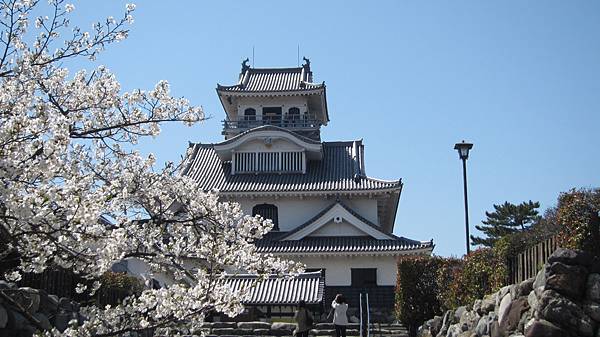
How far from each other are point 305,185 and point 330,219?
2.91 metres

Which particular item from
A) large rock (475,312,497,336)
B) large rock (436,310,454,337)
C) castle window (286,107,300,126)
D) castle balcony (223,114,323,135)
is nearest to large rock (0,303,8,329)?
large rock (475,312,497,336)

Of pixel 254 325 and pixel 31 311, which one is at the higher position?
pixel 31 311

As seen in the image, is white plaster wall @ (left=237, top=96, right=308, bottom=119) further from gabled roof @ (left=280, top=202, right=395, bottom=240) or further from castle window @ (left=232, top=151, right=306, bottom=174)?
gabled roof @ (left=280, top=202, right=395, bottom=240)

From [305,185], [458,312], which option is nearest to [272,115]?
[305,185]

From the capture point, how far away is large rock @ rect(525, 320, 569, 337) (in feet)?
31.1

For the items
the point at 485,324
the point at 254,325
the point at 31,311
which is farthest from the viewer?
the point at 254,325

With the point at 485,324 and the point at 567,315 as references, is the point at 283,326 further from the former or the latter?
the point at 567,315

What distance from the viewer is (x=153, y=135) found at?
766 cm

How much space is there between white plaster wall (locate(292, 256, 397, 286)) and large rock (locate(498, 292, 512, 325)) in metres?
20.7

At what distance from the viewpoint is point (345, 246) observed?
3198 centimetres

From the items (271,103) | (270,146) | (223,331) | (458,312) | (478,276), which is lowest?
(223,331)

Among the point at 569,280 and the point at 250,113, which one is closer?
the point at 569,280

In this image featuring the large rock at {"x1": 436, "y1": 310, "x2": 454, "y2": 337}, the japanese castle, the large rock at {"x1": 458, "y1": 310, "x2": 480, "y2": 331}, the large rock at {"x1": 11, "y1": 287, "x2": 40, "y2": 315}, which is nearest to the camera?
the large rock at {"x1": 11, "y1": 287, "x2": 40, "y2": 315}

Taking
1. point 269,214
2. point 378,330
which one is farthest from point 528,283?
point 269,214
